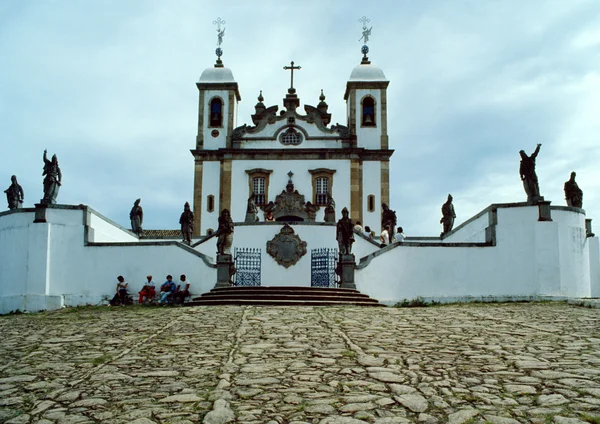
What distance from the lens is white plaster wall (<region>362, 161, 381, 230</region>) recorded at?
33969 millimetres

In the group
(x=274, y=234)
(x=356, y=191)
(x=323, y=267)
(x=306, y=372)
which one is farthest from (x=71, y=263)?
(x=356, y=191)

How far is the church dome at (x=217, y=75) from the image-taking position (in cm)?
3738

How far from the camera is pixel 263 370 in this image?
6.91 meters

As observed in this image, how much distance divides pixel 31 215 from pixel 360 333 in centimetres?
1283

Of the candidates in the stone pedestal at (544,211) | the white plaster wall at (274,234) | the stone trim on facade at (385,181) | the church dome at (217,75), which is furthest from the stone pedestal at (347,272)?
the church dome at (217,75)

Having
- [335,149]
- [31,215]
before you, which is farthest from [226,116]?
[31,215]

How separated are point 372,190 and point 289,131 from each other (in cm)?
520

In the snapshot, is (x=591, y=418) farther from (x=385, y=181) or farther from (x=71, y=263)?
(x=385, y=181)

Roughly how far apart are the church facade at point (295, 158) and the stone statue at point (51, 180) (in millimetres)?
14522

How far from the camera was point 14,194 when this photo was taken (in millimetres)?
21828

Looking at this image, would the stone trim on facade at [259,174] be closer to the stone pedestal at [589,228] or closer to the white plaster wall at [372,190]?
the white plaster wall at [372,190]

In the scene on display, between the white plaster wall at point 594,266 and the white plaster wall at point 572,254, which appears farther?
the white plaster wall at point 594,266

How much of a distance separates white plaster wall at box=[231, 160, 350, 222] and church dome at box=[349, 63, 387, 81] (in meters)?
5.40

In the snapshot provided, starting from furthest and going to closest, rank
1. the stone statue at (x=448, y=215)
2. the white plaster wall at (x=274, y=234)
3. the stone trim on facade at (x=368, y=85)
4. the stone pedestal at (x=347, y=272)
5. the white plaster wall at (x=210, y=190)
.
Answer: the stone trim on facade at (x=368, y=85) → the white plaster wall at (x=210, y=190) → the stone statue at (x=448, y=215) → the white plaster wall at (x=274, y=234) → the stone pedestal at (x=347, y=272)
